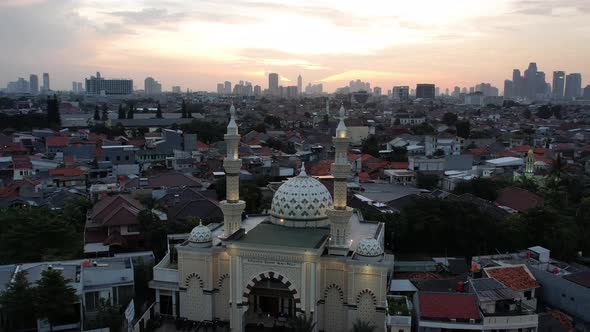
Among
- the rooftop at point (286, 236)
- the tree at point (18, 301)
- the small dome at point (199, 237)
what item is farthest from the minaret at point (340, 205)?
the tree at point (18, 301)

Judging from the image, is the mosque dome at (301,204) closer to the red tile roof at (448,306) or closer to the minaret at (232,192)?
the minaret at (232,192)

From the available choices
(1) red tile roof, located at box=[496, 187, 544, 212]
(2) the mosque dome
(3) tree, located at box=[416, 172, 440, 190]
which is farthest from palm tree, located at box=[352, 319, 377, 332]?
(3) tree, located at box=[416, 172, 440, 190]

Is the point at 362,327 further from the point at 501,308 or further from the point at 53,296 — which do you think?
the point at 53,296

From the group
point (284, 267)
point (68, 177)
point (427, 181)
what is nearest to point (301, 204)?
point (284, 267)

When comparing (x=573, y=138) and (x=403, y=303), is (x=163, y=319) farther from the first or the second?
(x=573, y=138)

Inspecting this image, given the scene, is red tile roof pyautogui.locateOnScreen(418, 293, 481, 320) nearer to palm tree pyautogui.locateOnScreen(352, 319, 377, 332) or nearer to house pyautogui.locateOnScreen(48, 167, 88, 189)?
palm tree pyautogui.locateOnScreen(352, 319, 377, 332)

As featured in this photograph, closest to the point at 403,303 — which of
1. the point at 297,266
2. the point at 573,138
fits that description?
the point at 297,266

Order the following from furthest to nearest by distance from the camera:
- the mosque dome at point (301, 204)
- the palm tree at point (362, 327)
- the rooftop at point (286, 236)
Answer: the mosque dome at point (301, 204), the rooftop at point (286, 236), the palm tree at point (362, 327)
